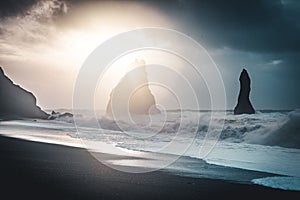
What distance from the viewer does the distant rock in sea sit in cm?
10075

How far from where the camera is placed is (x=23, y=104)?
114 metres

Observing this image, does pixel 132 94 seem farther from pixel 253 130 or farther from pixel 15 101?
→ pixel 253 130

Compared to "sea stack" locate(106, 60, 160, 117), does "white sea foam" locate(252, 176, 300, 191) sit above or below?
below

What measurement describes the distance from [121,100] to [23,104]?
37369mm

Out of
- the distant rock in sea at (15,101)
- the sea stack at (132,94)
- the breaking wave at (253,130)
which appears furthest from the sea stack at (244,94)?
the distant rock in sea at (15,101)

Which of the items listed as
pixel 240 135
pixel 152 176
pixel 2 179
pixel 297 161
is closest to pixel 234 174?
pixel 152 176

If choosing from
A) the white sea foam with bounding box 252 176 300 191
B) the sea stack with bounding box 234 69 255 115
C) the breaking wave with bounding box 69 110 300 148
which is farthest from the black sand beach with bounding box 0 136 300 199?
the sea stack with bounding box 234 69 255 115

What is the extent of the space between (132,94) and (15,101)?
38.9 meters

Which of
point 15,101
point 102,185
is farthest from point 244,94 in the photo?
point 15,101

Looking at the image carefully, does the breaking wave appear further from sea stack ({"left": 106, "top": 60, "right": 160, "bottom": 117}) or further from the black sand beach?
sea stack ({"left": 106, "top": 60, "right": 160, "bottom": 117})

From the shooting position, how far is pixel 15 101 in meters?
108

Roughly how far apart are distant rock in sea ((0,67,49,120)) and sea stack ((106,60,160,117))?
88.6 ft

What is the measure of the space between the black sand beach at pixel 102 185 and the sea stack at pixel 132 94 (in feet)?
274

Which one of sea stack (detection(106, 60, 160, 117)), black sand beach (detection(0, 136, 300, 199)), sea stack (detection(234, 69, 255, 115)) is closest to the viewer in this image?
black sand beach (detection(0, 136, 300, 199))
